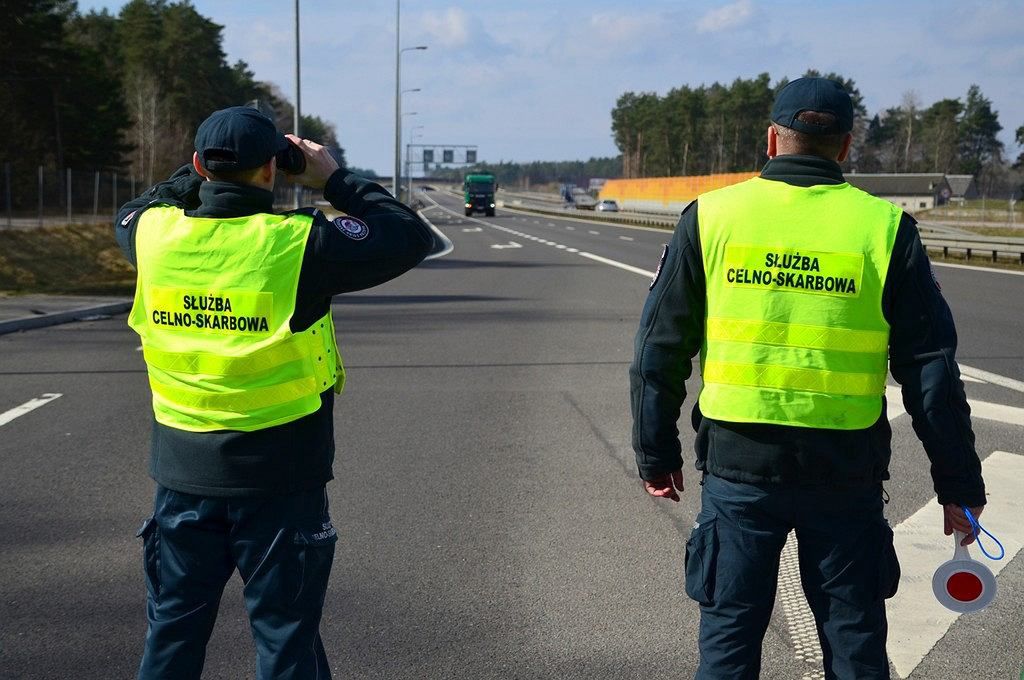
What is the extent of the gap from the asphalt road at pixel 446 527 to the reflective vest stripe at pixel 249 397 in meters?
1.29

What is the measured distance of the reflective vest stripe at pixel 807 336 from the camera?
9.51 feet

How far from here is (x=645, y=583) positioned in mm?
4801

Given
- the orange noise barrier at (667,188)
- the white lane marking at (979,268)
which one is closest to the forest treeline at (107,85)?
the orange noise barrier at (667,188)

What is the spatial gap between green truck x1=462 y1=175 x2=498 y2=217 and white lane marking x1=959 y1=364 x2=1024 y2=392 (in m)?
71.1

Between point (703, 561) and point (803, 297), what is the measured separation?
72 centimetres

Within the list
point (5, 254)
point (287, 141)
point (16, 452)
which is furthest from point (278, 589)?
point (5, 254)

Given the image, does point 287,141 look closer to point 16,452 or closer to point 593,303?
point 16,452

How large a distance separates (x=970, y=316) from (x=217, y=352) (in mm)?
14368

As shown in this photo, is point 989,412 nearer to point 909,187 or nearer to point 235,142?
point 235,142

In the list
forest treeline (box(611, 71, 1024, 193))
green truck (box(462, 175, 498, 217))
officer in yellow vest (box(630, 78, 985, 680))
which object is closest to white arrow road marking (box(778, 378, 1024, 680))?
officer in yellow vest (box(630, 78, 985, 680))

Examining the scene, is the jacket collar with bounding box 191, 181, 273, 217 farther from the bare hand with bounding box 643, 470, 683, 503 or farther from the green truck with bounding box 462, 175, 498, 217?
the green truck with bounding box 462, 175, 498, 217

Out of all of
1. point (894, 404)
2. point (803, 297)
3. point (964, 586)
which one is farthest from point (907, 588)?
point (894, 404)

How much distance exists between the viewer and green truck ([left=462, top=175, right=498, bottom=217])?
80.8m

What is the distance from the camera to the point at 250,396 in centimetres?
294
